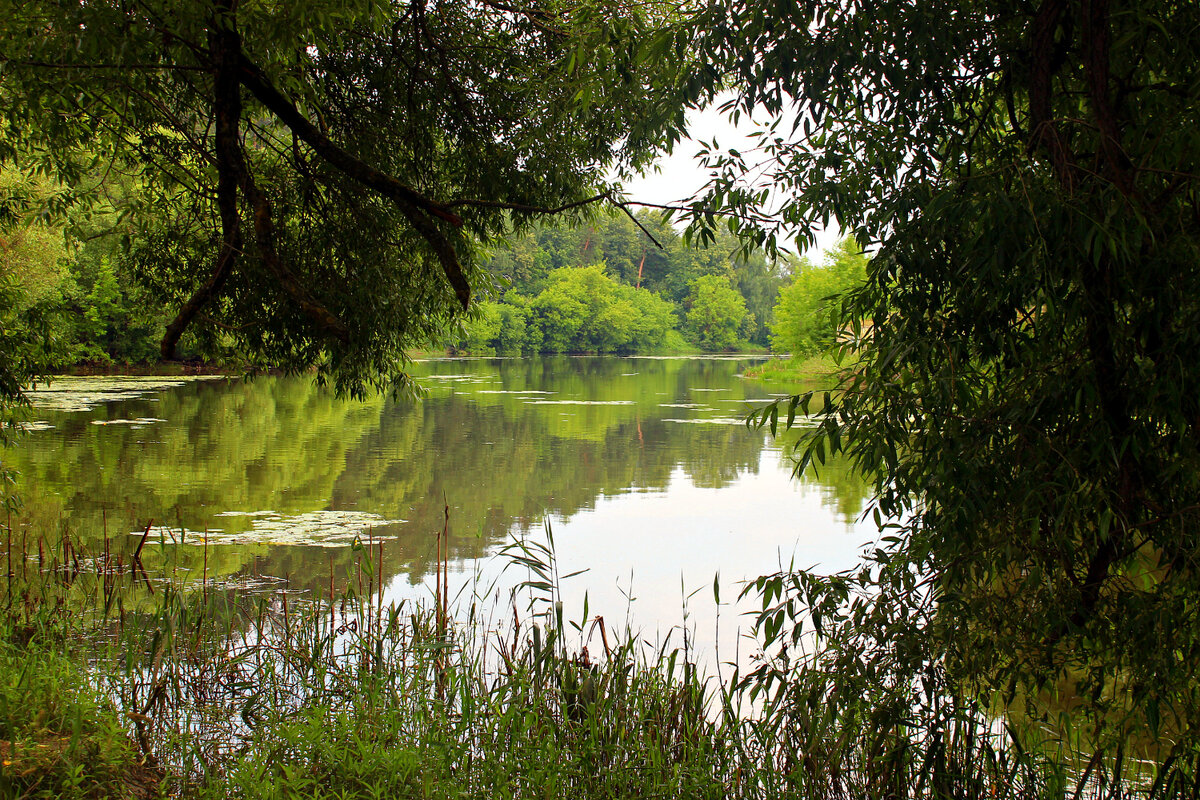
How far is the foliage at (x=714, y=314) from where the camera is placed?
6838 cm

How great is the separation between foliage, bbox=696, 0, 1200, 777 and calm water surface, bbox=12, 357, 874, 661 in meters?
1.33

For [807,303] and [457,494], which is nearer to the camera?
[457,494]

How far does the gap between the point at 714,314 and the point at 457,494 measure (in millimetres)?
59010

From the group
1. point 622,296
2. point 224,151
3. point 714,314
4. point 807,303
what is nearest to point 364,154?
point 224,151

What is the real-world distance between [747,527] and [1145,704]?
695 cm

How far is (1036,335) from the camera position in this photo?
2.84 metres

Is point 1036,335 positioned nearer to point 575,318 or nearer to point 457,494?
point 457,494

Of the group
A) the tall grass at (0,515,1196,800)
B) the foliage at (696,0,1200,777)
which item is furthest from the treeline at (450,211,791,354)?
the foliage at (696,0,1200,777)

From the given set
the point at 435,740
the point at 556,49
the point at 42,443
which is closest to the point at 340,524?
the point at 556,49

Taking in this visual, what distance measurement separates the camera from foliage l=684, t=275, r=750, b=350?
68.4 metres

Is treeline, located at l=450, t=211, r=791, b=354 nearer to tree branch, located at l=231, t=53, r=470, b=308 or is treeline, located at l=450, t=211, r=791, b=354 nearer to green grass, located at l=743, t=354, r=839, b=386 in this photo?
green grass, located at l=743, t=354, r=839, b=386

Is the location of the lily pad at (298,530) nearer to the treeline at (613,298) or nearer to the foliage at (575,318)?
the treeline at (613,298)

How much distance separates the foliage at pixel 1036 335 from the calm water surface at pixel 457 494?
4.37 ft

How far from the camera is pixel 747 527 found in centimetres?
971
